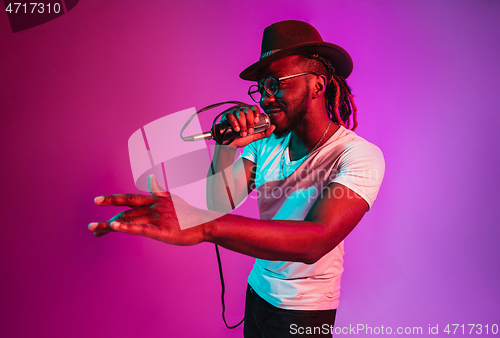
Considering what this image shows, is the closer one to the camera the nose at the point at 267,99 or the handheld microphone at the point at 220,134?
the handheld microphone at the point at 220,134

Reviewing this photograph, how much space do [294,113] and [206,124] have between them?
2.82 feet

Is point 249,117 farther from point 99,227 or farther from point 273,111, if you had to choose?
point 99,227

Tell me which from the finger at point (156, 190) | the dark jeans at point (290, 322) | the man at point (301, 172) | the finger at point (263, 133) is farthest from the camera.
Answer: the finger at point (263, 133)

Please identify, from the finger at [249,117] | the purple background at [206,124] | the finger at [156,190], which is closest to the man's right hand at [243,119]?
the finger at [249,117]

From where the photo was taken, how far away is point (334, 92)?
148 cm

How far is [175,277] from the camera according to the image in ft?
6.88

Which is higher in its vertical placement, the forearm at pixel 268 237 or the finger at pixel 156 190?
the finger at pixel 156 190

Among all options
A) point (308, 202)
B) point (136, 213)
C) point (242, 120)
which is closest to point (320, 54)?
point (242, 120)

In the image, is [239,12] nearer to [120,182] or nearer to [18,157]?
[120,182]

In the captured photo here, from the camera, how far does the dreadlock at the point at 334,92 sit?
135 centimetres

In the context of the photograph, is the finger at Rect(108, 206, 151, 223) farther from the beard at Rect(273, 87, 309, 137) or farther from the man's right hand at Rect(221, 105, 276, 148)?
the beard at Rect(273, 87, 309, 137)

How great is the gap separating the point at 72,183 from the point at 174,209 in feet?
5.20

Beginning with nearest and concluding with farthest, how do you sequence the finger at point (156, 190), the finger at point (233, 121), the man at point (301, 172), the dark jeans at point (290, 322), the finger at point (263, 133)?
1. the finger at point (156, 190)
2. the man at point (301, 172)
3. the finger at point (233, 121)
4. the dark jeans at point (290, 322)
5. the finger at point (263, 133)

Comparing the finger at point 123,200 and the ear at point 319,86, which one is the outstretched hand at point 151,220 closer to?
the finger at point 123,200
